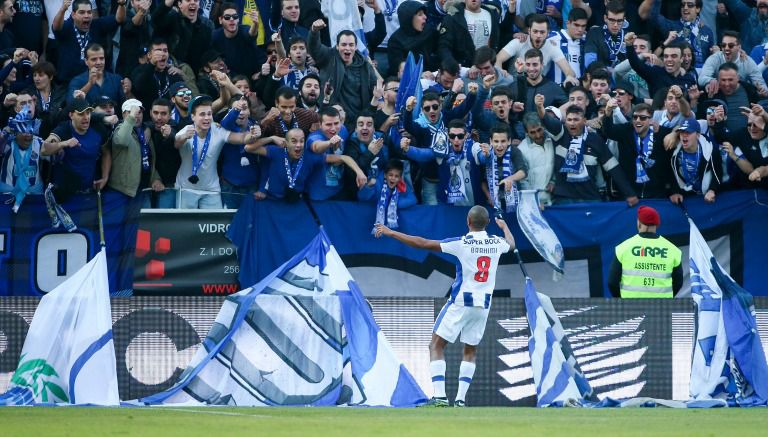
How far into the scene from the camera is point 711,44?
21.5 meters

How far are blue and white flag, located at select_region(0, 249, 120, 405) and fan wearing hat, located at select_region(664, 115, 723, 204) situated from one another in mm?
7495

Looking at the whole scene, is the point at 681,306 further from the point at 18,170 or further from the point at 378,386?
the point at 18,170

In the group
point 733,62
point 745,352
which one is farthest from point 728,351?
point 733,62

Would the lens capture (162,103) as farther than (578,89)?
No

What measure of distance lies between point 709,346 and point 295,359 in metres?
4.47

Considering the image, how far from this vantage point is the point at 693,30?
21.5 m

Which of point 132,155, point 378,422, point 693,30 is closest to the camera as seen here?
point 378,422

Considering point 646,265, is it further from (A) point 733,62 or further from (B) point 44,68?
(B) point 44,68

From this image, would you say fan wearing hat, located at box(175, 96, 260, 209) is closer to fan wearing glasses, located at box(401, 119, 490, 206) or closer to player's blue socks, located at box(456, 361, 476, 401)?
fan wearing glasses, located at box(401, 119, 490, 206)

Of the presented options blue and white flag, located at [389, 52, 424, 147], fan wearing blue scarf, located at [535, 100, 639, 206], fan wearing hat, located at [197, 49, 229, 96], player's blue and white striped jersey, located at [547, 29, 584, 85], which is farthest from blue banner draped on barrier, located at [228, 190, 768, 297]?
player's blue and white striped jersey, located at [547, 29, 584, 85]

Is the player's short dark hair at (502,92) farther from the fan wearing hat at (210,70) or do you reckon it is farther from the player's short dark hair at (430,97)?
the fan wearing hat at (210,70)

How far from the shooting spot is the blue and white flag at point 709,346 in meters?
15.3

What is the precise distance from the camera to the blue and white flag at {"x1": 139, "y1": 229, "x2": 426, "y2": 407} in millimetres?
15078

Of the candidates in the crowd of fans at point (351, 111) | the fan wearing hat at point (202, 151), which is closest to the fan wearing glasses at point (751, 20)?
the crowd of fans at point (351, 111)
